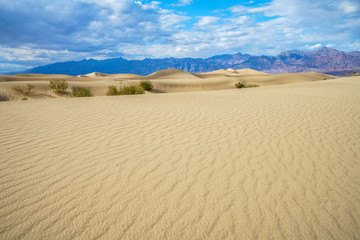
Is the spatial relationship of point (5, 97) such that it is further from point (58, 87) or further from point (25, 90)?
point (58, 87)

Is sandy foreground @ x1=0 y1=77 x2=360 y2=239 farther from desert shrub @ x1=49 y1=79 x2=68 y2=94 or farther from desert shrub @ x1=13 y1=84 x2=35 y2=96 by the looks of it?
desert shrub @ x1=13 y1=84 x2=35 y2=96

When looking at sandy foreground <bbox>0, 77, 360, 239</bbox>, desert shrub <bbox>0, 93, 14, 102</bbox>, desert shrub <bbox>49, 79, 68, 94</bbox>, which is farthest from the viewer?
desert shrub <bbox>49, 79, 68, 94</bbox>

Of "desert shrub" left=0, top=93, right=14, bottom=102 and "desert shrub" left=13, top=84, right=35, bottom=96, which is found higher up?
"desert shrub" left=13, top=84, right=35, bottom=96

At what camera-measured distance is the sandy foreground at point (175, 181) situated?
2301 millimetres

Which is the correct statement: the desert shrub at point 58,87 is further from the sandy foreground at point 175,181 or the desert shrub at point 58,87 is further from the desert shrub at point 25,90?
the sandy foreground at point 175,181

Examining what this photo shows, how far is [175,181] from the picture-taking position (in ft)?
10.1

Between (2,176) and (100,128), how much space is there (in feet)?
8.15

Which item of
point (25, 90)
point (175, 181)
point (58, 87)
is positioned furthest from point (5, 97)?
point (175, 181)

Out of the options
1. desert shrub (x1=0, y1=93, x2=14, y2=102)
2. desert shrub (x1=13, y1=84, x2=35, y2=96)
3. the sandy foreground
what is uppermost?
desert shrub (x1=13, y1=84, x2=35, y2=96)

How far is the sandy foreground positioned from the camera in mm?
2301

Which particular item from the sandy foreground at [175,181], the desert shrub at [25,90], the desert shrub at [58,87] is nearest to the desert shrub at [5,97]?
the desert shrub at [25,90]

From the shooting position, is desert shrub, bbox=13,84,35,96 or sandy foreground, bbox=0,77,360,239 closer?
sandy foreground, bbox=0,77,360,239

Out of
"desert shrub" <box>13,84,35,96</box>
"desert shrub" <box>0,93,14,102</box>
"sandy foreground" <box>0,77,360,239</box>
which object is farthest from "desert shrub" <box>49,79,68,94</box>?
"sandy foreground" <box>0,77,360,239</box>

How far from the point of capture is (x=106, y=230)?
2.20 m
